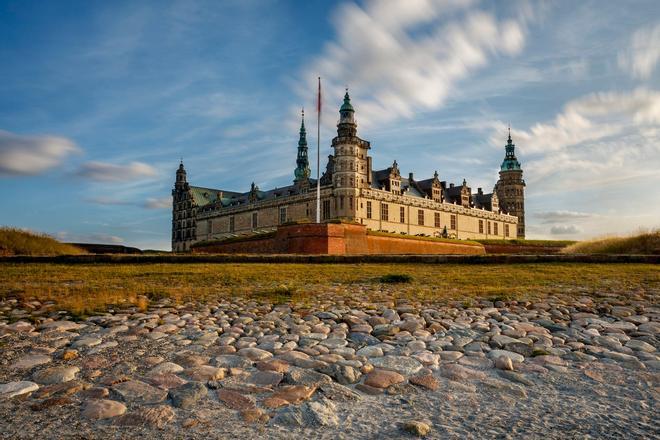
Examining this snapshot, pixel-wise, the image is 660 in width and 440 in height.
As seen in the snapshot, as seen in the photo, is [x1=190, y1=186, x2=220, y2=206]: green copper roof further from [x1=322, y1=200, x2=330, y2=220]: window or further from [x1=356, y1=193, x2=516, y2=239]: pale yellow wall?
[x1=356, y1=193, x2=516, y2=239]: pale yellow wall

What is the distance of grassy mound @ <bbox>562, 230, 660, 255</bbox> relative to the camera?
65.3ft

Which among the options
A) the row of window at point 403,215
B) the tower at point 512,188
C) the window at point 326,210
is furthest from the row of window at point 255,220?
the tower at point 512,188

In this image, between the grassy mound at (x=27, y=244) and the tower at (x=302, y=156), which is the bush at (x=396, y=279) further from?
the tower at (x=302, y=156)

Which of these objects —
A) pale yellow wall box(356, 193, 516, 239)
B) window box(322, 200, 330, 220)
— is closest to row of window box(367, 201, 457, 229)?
pale yellow wall box(356, 193, 516, 239)

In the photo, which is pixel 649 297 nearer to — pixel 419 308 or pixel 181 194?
pixel 419 308

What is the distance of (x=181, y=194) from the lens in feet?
284

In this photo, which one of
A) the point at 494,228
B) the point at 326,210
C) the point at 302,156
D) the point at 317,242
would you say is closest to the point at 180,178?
the point at 302,156

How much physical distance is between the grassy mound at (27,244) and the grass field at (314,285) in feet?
25.9

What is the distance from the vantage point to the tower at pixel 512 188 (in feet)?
279

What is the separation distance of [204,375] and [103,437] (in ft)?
3.77

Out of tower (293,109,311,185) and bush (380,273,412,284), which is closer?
bush (380,273,412,284)

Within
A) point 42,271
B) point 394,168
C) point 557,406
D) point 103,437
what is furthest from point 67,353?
point 394,168

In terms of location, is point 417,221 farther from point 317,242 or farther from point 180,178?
point 180,178

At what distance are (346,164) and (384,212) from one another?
842cm
